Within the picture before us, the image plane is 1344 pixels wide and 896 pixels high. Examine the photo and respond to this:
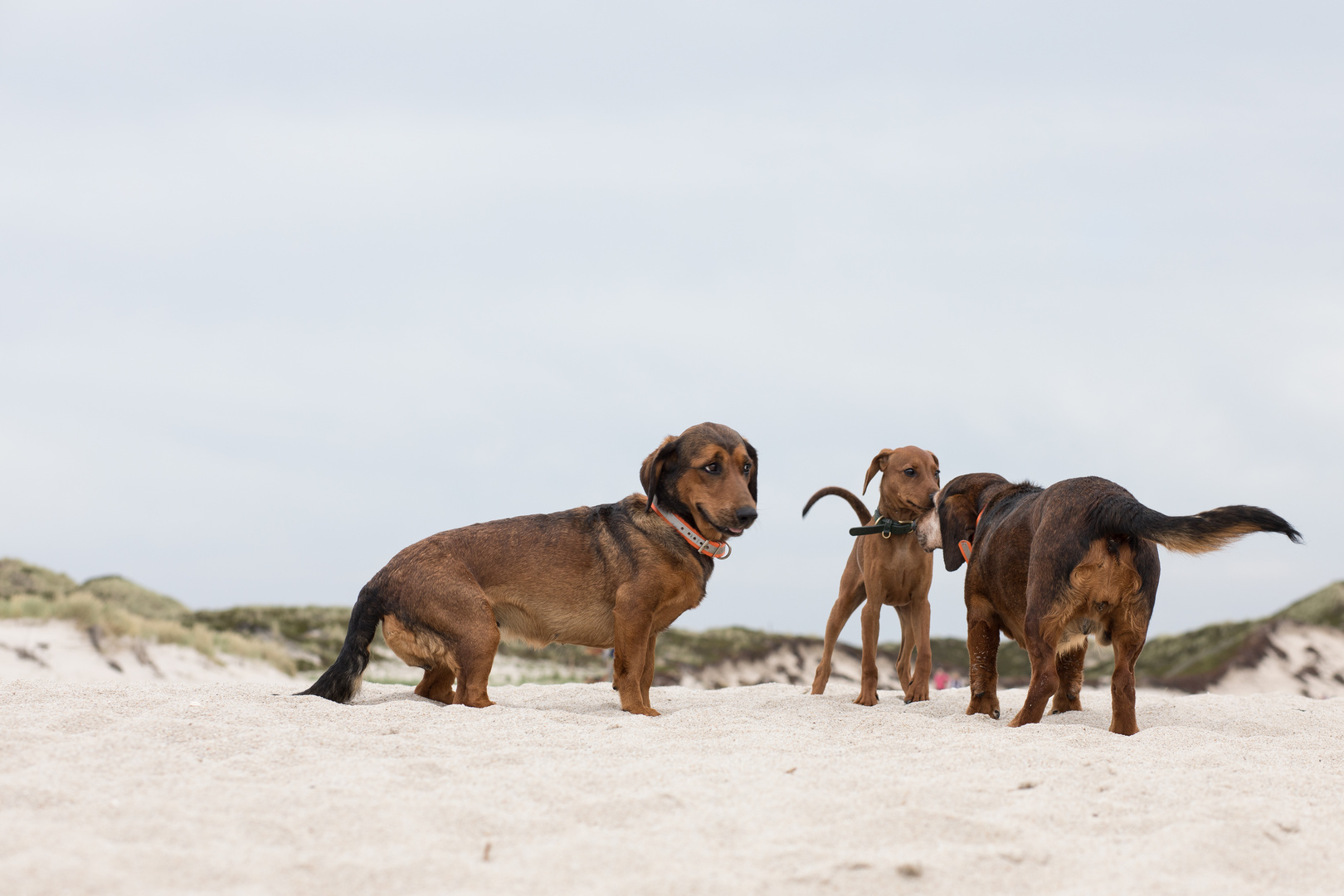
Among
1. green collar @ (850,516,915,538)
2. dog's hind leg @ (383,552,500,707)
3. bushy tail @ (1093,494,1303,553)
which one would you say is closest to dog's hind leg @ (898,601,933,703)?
green collar @ (850,516,915,538)

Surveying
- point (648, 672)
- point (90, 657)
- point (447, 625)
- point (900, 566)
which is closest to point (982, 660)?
point (900, 566)

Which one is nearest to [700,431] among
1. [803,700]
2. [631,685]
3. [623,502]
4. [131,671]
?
[623,502]

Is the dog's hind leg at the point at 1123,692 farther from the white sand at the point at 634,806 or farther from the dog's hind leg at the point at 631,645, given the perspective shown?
the dog's hind leg at the point at 631,645

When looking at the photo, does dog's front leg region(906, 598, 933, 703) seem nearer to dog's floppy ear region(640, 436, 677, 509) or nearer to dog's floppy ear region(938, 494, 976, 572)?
dog's floppy ear region(938, 494, 976, 572)

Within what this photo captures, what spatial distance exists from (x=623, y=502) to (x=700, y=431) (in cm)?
96

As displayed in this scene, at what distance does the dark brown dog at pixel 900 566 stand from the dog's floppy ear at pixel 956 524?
20 cm

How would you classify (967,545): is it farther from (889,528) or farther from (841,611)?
(841,611)

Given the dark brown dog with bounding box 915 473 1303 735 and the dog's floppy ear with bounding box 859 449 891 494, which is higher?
the dog's floppy ear with bounding box 859 449 891 494

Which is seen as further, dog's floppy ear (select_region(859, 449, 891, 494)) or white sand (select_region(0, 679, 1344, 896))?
dog's floppy ear (select_region(859, 449, 891, 494))

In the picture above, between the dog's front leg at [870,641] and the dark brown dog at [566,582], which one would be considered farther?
the dog's front leg at [870,641]

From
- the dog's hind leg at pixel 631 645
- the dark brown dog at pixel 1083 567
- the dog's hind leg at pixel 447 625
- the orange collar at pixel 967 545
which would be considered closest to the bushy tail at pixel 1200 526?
the dark brown dog at pixel 1083 567

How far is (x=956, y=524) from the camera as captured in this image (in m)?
7.53

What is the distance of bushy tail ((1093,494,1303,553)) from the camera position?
5379mm

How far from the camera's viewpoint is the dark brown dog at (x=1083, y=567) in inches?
219
